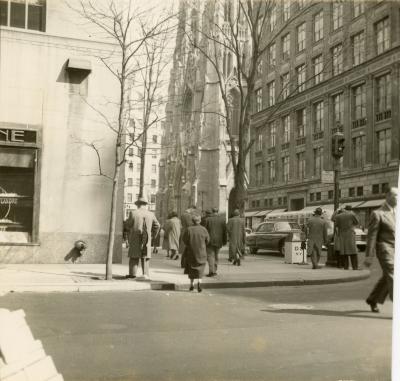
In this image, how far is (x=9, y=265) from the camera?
12711mm

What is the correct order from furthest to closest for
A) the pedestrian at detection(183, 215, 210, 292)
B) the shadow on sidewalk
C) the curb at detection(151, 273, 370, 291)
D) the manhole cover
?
the curb at detection(151, 273, 370, 291), the pedestrian at detection(183, 215, 210, 292), the manhole cover, the shadow on sidewalk

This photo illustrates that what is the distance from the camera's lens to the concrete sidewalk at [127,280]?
9797mm

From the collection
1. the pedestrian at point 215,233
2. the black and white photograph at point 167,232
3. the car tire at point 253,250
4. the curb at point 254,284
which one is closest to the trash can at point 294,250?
the black and white photograph at point 167,232

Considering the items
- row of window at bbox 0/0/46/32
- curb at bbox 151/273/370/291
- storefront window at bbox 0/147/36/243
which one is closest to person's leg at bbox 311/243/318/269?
curb at bbox 151/273/370/291

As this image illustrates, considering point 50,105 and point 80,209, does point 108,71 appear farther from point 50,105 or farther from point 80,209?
point 80,209

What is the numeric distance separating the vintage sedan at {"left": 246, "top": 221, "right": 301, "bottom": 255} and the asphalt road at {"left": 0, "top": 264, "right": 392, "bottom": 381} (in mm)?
11165

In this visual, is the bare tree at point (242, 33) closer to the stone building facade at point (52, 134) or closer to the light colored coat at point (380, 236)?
the stone building facade at point (52, 134)

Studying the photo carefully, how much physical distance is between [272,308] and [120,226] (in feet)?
24.2

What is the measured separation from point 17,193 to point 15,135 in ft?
4.71

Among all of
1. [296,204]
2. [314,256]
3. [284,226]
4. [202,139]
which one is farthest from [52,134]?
[202,139]

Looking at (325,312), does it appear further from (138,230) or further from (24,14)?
(24,14)

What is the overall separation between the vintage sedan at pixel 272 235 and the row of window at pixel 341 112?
12.7 feet

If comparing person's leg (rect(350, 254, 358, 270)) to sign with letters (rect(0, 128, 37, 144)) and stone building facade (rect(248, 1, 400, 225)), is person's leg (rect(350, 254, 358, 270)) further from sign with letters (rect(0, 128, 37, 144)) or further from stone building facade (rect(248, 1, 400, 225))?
sign with letters (rect(0, 128, 37, 144))

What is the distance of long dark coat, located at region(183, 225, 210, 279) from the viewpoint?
10.1 metres
